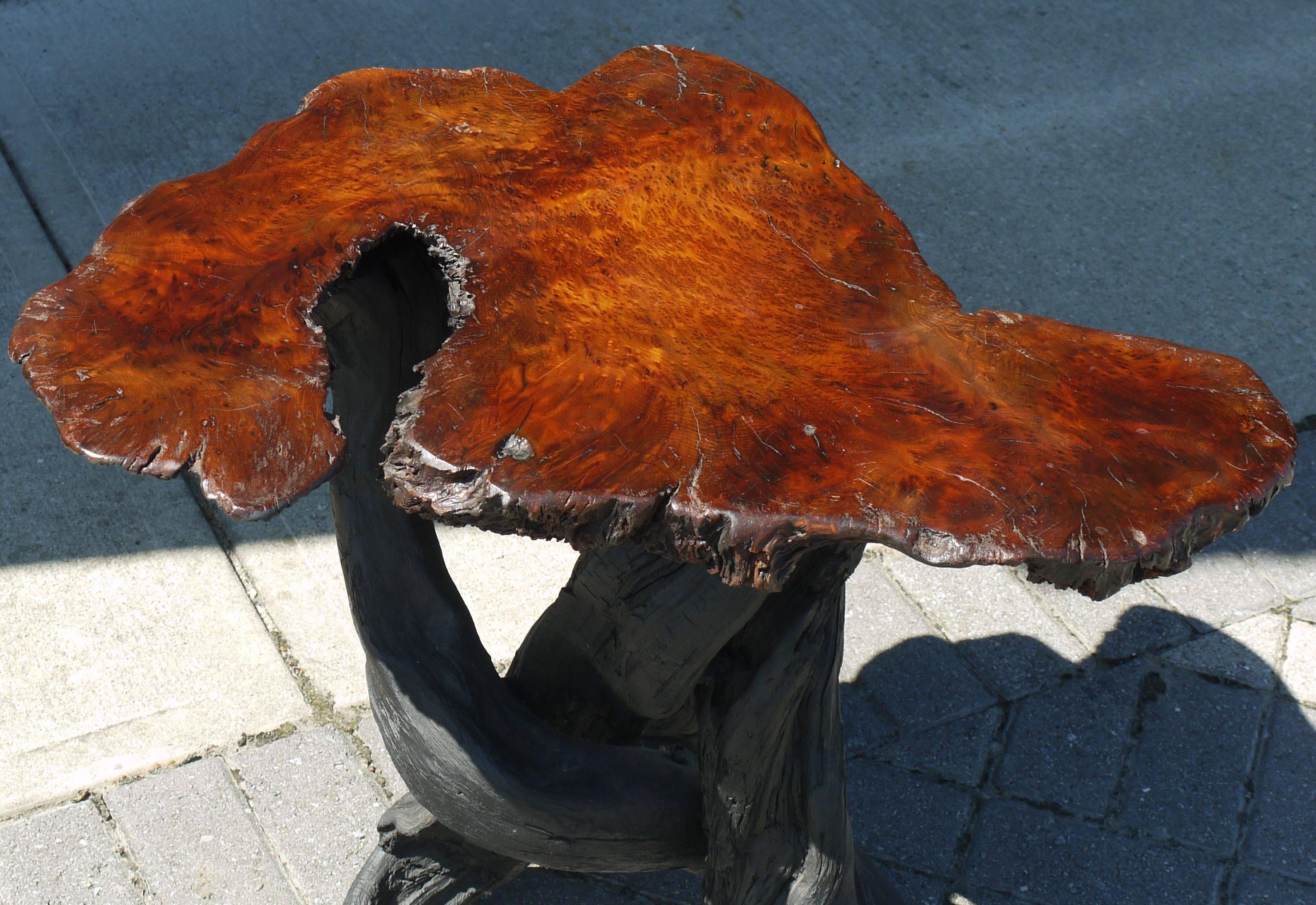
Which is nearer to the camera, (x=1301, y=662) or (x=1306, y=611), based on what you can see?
(x=1301, y=662)

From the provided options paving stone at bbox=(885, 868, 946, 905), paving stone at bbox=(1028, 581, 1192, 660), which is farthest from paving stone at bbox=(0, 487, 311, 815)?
paving stone at bbox=(1028, 581, 1192, 660)

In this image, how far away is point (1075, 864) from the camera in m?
2.31

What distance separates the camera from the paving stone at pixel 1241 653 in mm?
2699

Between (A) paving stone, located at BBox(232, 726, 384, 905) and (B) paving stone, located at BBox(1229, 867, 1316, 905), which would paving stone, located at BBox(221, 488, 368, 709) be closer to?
(A) paving stone, located at BBox(232, 726, 384, 905)

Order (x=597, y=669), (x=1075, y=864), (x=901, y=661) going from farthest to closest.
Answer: (x=901, y=661)
(x=1075, y=864)
(x=597, y=669)

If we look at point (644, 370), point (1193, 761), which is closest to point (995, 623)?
point (1193, 761)

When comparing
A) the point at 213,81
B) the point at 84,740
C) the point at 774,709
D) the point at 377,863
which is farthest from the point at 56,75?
the point at 774,709

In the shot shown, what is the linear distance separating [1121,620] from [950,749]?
57cm

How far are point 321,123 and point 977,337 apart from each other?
3.05 feet

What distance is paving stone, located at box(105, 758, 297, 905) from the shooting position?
7.08 ft

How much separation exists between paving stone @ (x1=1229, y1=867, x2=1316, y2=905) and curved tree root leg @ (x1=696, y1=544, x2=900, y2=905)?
0.90m

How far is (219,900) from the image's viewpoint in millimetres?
2141

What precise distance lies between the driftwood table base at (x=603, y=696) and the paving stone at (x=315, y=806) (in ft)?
1.48

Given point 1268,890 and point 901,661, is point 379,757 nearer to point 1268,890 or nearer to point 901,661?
point 901,661
